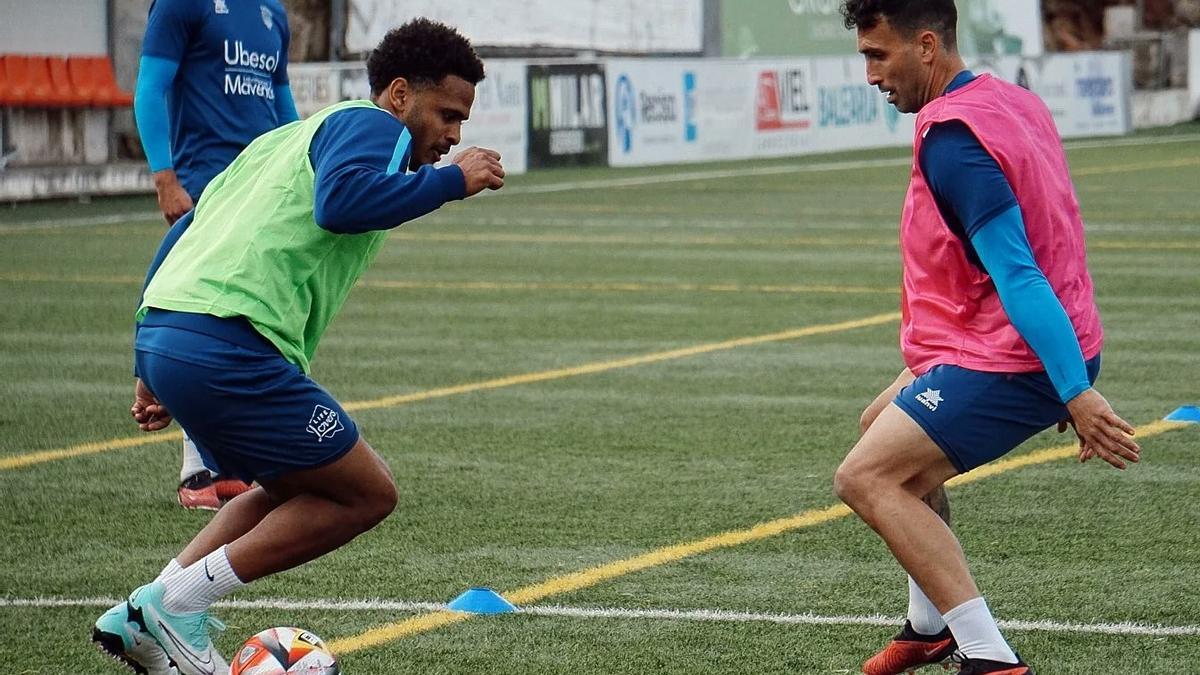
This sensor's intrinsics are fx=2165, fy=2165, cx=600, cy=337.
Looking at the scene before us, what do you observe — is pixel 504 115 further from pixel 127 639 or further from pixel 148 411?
pixel 127 639

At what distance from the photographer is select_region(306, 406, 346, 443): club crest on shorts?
204 inches

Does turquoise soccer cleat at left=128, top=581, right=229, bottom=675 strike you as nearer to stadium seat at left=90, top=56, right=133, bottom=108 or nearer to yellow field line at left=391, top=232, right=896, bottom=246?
yellow field line at left=391, top=232, right=896, bottom=246

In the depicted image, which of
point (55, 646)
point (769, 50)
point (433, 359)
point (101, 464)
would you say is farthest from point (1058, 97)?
point (55, 646)

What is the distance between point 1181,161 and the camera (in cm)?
3322

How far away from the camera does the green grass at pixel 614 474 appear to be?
6.13 metres

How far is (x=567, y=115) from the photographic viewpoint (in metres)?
31.2

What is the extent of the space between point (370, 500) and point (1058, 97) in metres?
39.0

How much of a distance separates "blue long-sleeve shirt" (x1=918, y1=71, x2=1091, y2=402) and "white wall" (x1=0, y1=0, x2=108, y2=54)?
78.5ft

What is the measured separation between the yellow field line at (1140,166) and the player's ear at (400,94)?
25713mm

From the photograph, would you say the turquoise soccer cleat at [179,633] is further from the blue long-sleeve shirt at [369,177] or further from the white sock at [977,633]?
the white sock at [977,633]

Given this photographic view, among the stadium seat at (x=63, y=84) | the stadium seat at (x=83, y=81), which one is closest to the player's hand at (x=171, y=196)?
the stadium seat at (x=63, y=84)

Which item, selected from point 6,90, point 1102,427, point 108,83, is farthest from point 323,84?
point 1102,427

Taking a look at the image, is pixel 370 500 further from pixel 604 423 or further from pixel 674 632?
pixel 604 423

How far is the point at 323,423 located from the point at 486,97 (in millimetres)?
24186
